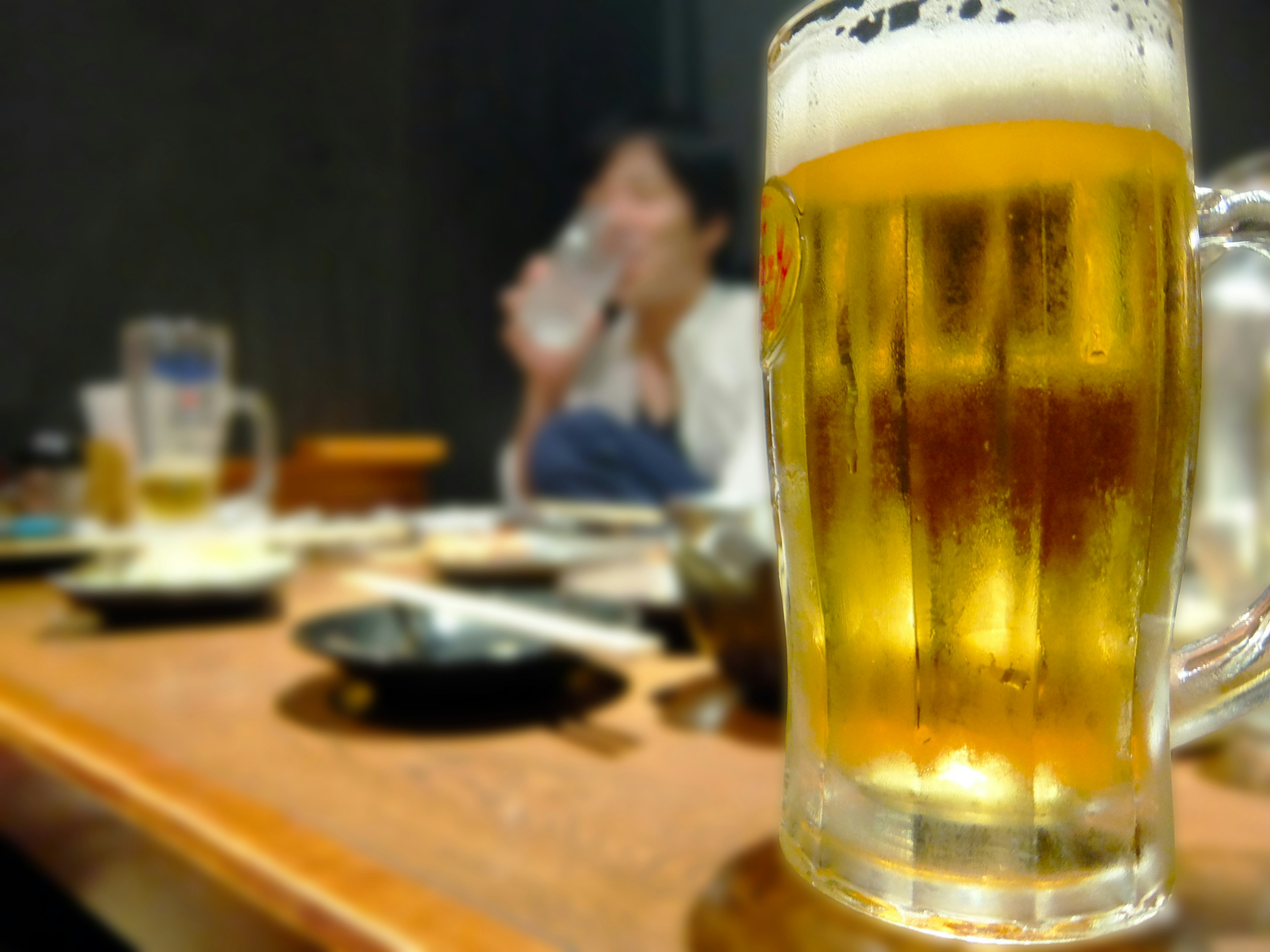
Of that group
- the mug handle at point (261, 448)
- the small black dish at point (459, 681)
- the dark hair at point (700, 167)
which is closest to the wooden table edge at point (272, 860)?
the small black dish at point (459, 681)

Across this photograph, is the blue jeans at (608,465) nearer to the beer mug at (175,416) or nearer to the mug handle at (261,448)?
the mug handle at (261,448)

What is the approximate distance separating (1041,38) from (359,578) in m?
0.91

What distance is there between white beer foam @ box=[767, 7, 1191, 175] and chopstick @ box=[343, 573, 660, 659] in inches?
19.5

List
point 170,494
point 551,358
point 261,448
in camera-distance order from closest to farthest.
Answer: point 170,494 < point 261,448 < point 551,358

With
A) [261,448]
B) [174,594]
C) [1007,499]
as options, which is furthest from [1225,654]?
[261,448]

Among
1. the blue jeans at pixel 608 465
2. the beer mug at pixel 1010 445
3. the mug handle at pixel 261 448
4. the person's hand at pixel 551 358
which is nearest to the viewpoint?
the beer mug at pixel 1010 445

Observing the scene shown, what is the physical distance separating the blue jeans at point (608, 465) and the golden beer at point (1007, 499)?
2.51 meters

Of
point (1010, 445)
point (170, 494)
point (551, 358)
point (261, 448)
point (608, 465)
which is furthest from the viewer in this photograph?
point (551, 358)

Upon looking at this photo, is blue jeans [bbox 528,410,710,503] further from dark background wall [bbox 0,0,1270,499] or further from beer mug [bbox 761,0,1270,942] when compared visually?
beer mug [bbox 761,0,1270,942]

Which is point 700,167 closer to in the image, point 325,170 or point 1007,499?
point 325,170

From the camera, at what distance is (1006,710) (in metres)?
0.30

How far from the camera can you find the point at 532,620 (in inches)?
32.5

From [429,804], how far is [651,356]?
278cm

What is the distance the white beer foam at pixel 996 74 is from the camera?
0.99ft
